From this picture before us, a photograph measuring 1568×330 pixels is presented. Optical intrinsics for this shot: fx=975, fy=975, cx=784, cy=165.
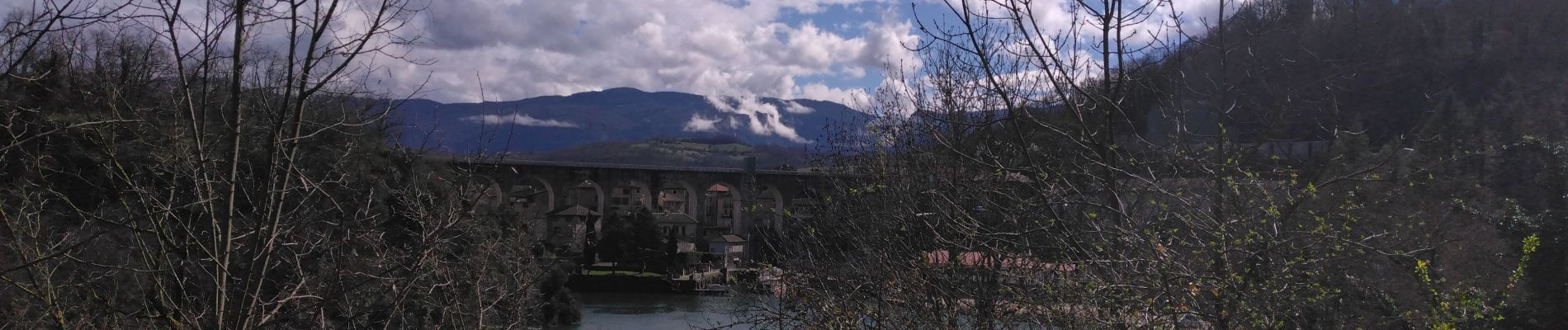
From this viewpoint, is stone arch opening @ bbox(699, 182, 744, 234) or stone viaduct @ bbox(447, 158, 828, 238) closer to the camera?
stone viaduct @ bbox(447, 158, 828, 238)

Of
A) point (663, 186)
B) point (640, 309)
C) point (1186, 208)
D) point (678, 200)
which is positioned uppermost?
point (1186, 208)

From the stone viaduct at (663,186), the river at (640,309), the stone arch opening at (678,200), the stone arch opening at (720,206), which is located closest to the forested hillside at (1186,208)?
the river at (640,309)

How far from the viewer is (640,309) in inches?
868

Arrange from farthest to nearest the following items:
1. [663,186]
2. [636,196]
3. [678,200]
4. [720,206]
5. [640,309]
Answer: [678,200] < [636,196] < [720,206] < [663,186] < [640,309]

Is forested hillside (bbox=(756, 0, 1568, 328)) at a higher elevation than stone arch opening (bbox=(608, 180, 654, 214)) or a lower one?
higher

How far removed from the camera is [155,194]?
242cm

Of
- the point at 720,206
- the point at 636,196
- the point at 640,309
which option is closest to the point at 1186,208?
the point at 640,309

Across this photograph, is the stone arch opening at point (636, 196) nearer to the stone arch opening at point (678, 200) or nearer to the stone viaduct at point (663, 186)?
the stone viaduct at point (663, 186)

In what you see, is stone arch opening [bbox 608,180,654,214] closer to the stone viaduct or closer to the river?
Answer: the stone viaduct

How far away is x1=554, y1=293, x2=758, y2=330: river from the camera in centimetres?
1936

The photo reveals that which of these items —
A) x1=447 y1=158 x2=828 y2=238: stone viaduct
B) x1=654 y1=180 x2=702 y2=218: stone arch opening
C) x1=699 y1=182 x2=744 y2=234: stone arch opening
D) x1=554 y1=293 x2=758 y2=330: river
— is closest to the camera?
x1=554 y1=293 x2=758 y2=330: river

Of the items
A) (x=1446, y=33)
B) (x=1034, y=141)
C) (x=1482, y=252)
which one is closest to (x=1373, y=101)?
(x=1482, y=252)

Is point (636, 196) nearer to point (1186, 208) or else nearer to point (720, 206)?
point (720, 206)

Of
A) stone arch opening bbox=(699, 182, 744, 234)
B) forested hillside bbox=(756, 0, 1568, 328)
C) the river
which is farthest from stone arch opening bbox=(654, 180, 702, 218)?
forested hillside bbox=(756, 0, 1568, 328)
